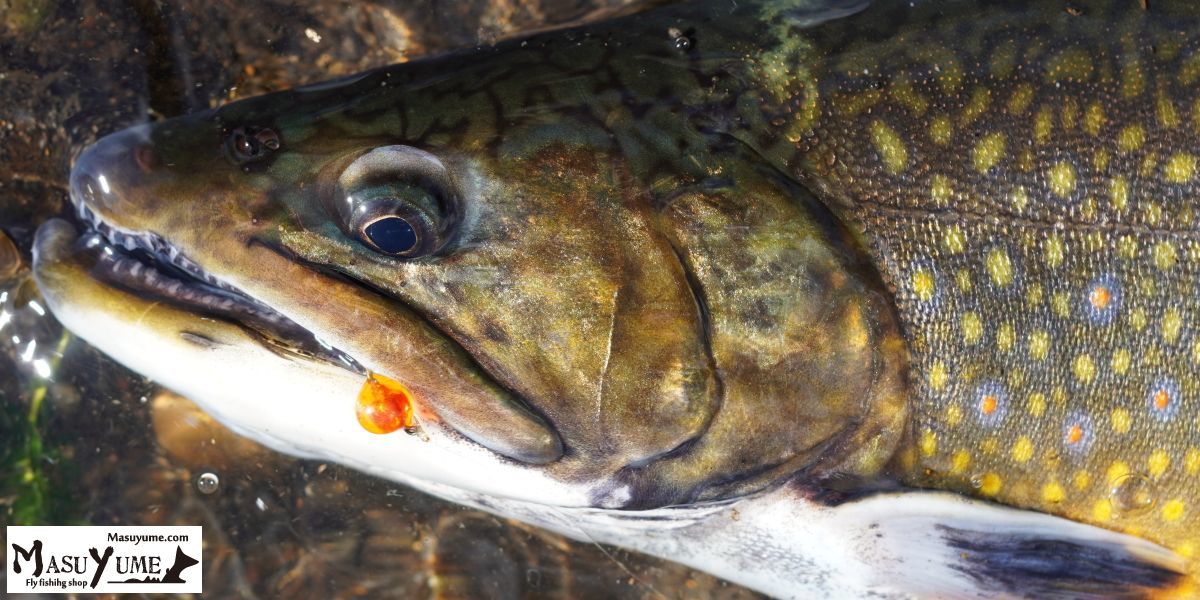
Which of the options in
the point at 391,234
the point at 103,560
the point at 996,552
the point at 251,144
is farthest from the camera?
the point at 103,560

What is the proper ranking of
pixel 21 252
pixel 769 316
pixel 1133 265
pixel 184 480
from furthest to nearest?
pixel 184 480 → pixel 21 252 → pixel 1133 265 → pixel 769 316

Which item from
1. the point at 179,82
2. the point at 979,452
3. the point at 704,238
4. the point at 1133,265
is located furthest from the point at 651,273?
the point at 179,82

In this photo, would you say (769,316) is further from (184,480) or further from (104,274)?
(184,480)

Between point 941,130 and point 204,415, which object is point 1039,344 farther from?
point 204,415

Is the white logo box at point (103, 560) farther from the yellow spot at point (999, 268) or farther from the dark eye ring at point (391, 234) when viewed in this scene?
the yellow spot at point (999, 268)

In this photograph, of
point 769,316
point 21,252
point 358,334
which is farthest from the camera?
point 21,252

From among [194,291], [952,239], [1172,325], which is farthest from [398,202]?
[1172,325]

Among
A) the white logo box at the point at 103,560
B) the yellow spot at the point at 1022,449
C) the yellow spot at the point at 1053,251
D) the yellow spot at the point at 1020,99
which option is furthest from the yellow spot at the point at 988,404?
the white logo box at the point at 103,560
